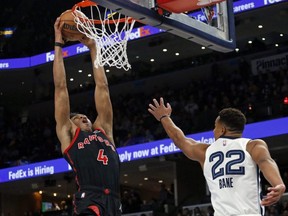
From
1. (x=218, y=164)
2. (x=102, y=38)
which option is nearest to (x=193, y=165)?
(x=102, y=38)

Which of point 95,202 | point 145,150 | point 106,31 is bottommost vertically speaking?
point 95,202

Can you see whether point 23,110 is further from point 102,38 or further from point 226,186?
point 226,186

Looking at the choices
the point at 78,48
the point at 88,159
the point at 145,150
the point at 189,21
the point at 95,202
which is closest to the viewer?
the point at 95,202

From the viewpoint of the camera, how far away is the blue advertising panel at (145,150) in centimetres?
1656

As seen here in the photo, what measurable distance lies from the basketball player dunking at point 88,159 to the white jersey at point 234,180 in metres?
0.94

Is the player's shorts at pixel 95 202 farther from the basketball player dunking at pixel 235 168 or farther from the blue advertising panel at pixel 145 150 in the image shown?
the blue advertising panel at pixel 145 150

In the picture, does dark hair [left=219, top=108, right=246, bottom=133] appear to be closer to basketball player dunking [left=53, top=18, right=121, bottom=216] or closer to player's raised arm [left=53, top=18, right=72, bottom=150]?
basketball player dunking [left=53, top=18, right=121, bottom=216]

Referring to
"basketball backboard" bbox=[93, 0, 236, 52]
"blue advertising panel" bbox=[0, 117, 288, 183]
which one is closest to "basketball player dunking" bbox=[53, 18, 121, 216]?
"basketball backboard" bbox=[93, 0, 236, 52]

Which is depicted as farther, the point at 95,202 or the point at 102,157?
the point at 102,157

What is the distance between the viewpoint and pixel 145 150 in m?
18.6

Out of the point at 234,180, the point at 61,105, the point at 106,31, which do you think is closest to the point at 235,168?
the point at 234,180

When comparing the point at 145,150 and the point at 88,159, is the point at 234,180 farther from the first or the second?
the point at 145,150

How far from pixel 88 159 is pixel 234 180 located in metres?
1.28

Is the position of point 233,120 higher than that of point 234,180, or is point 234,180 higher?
point 233,120
